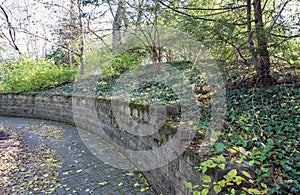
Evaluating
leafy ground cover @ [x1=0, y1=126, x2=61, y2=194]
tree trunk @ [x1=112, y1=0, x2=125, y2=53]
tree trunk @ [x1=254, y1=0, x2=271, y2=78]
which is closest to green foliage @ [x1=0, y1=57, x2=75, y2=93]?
tree trunk @ [x1=112, y1=0, x2=125, y2=53]

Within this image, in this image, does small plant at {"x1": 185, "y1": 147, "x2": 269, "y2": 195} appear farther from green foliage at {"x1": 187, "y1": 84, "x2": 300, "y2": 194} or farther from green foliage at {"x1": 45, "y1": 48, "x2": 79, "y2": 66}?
green foliage at {"x1": 45, "y1": 48, "x2": 79, "y2": 66}

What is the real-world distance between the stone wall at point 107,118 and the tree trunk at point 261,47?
1.39m

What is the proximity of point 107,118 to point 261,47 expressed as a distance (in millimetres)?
3121

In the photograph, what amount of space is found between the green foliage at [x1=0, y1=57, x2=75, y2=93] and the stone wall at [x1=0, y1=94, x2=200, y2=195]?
0.45 meters

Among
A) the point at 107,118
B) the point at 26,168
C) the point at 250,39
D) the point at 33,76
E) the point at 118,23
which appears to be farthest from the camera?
the point at 33,76

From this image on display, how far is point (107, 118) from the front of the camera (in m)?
4.79

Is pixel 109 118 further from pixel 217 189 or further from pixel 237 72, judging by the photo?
pixel 217 189

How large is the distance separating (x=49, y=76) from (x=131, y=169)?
658 cm

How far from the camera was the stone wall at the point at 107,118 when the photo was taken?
223 centimetres

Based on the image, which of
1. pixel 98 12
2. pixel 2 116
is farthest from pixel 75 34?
pixel 2 116

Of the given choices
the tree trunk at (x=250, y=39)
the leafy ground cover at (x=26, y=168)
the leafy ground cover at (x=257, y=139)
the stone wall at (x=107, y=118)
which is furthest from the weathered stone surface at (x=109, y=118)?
the tree trunk at (x=250, y=39)

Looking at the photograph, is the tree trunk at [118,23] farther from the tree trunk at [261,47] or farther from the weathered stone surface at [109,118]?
the tree trunk at [261,47]

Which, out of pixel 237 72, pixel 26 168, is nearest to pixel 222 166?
pixel 237 72

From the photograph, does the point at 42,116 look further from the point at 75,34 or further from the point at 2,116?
the point at 75,34
